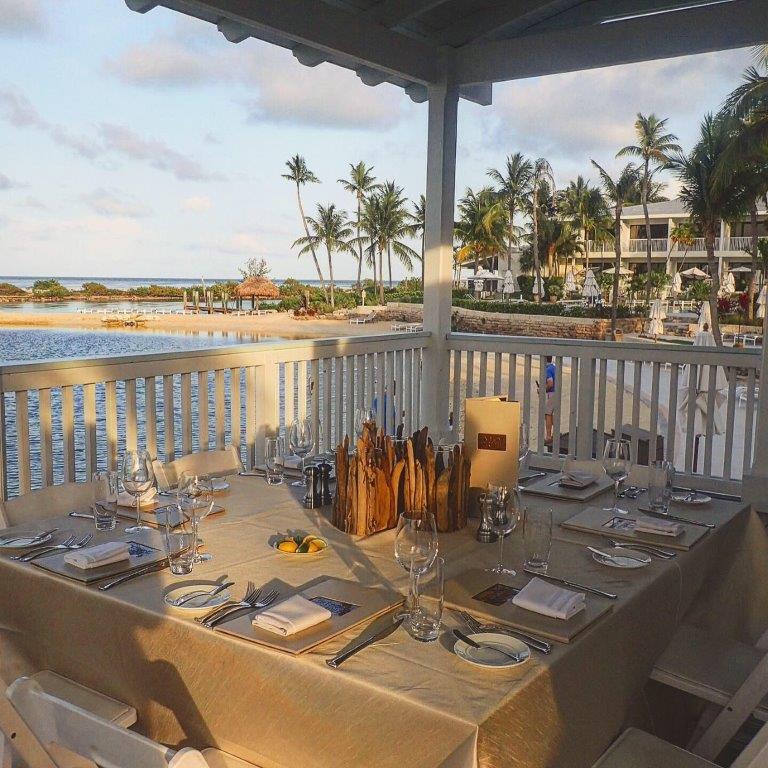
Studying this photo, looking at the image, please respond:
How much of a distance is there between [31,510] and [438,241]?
12.1ft

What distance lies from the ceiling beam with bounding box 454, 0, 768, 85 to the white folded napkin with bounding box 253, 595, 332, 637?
13.9 ft

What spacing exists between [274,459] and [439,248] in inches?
126

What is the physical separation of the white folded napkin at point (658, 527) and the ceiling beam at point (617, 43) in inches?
132

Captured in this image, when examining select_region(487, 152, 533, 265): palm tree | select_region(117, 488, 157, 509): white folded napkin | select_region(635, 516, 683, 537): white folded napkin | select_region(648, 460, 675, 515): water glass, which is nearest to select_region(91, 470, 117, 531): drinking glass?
select_region(117, 488, 157, 509): white folded napkin

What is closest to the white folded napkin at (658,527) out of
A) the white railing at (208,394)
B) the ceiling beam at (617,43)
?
the white railing at (208,394)

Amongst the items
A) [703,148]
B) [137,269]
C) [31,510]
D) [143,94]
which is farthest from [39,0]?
[31,510]

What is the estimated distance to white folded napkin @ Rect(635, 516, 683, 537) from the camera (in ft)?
6.95

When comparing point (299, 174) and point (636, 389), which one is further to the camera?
point (299, 174)

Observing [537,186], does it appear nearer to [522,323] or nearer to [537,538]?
[522,323]

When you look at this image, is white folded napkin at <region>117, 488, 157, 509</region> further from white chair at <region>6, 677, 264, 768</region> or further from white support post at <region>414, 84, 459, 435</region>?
white support post at <region>414, 84, 459, 435</region>

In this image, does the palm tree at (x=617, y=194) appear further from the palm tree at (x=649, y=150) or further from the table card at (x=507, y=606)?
the table card at (x=507, y=606)

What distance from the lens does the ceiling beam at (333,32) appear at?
399cm

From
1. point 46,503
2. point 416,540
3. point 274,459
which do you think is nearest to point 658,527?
point 416,540

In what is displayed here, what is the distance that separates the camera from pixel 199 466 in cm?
292
